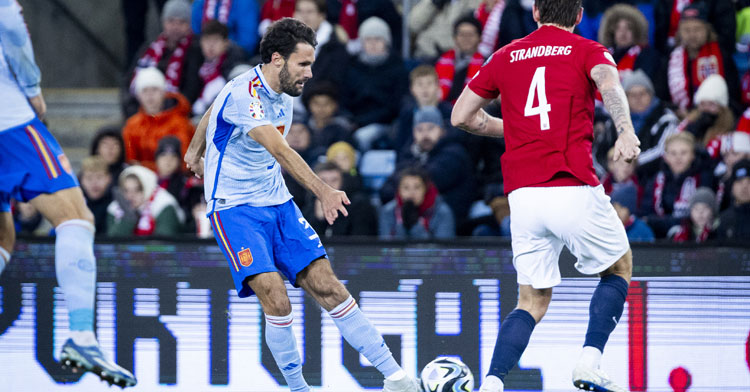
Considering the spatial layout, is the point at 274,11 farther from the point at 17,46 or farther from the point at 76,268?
the point at 76,268

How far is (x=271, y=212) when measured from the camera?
585cm

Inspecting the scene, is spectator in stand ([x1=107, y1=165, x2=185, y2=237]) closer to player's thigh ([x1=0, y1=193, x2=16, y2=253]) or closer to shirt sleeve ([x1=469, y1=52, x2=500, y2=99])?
player's thigh ([x1=0, y1=193, x2=16, y2=253])

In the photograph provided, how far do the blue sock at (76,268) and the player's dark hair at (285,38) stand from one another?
130cm

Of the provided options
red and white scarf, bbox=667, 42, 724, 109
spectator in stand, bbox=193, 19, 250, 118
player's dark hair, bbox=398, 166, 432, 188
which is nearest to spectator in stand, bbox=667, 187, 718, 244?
red and white scarf, bbox=667, 42, 724, 109

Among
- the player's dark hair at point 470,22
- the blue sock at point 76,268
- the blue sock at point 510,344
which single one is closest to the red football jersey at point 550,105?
the blue sock at point 510,344

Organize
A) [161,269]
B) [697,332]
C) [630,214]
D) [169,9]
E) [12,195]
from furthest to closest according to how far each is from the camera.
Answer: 1. [169,9]
2. [630,214]
3. [161,269]
4. [697,332]
5. [12,195]

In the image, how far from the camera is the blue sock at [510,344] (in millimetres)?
5220

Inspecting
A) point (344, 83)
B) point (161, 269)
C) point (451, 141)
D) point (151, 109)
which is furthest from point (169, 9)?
point (161, 269)

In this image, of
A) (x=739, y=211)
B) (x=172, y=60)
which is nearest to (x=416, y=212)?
(x=739, y=211)

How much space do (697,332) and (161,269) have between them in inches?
132

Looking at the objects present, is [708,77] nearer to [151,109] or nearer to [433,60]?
[433,60]

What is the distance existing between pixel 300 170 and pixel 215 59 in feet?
18.1

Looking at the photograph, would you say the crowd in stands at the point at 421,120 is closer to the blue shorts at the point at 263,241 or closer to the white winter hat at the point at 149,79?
the white winter hat at the point at 149,79

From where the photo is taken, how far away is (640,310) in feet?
21.8
